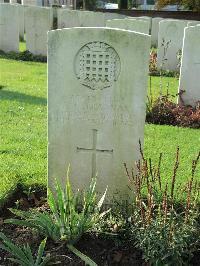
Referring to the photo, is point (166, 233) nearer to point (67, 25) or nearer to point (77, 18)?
point (77, 18)

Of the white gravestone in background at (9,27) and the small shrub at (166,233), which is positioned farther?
the white gravestone in background at (9,27)

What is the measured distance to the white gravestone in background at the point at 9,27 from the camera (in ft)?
44.3

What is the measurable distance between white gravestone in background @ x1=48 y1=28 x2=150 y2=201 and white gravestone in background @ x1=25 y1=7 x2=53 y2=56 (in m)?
10.8

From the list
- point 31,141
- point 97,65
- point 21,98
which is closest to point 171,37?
point 21,98

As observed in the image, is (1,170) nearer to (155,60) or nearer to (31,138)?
(31,138)

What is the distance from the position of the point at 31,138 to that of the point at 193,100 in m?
3.32

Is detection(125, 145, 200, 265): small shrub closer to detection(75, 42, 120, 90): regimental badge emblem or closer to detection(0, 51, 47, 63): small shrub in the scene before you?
detection(75, 42, 120, 90): regimental badge emblem

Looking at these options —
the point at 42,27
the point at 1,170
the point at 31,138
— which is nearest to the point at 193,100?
the point at 31,138

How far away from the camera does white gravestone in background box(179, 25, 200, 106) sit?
7590 millimetres

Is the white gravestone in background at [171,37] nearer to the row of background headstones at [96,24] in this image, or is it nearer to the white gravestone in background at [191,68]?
the row of background headstones at [96,24]

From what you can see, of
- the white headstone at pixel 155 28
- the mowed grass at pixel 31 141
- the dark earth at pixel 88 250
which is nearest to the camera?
the dark earth at pixel 88 250

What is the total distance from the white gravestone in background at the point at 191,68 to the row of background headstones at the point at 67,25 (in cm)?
198

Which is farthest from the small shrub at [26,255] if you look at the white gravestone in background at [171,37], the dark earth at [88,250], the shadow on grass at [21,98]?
the white gravestone in background at [171,37]

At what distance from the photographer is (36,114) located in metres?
7.04
